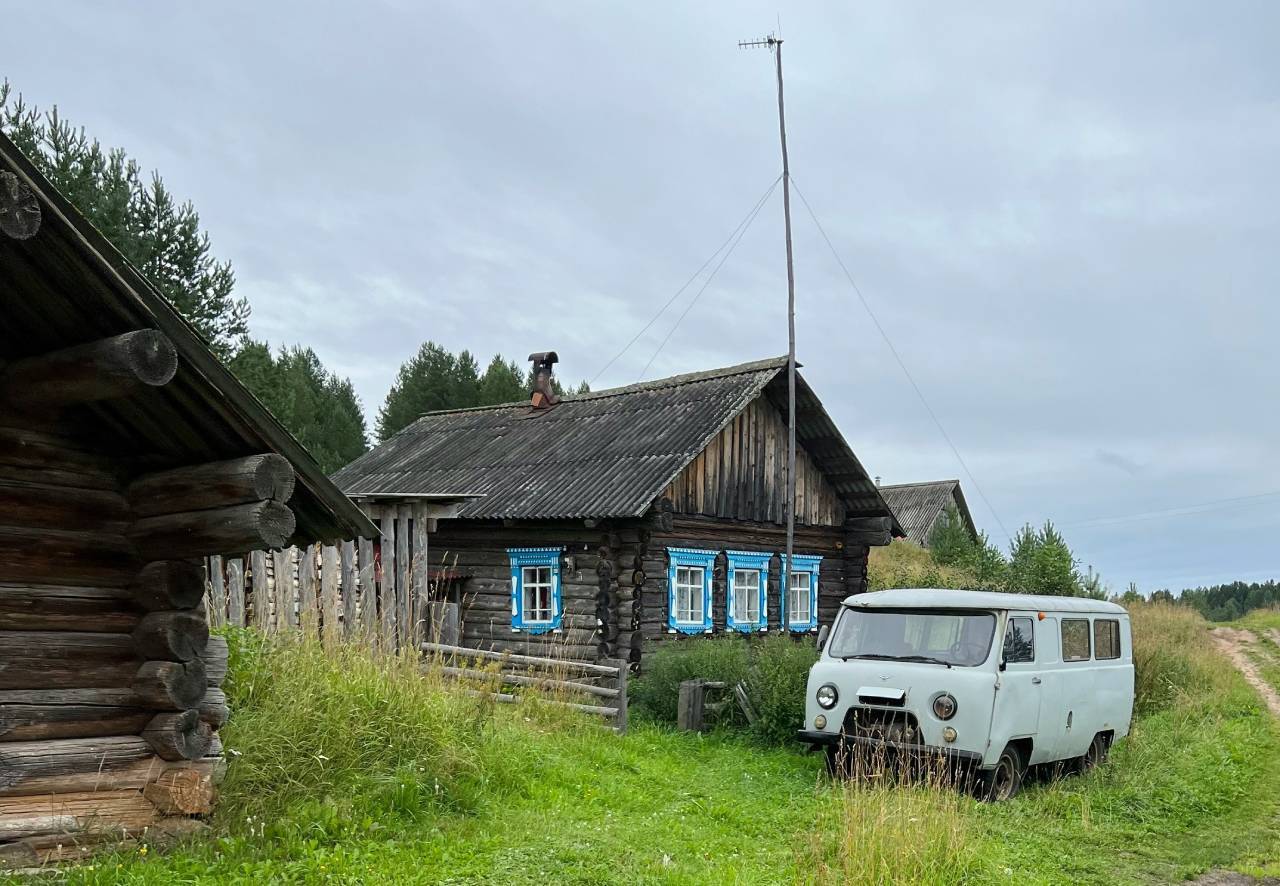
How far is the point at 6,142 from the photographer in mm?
4871

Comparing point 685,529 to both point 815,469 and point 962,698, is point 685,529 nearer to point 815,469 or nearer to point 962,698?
point 815,469

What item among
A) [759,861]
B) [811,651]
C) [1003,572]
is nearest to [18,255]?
[759,861]

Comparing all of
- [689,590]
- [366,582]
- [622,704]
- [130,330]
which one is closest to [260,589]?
[366,582]

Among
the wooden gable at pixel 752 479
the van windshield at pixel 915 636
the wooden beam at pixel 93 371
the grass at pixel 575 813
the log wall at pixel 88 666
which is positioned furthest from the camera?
the wooden gable at pixel 752 479

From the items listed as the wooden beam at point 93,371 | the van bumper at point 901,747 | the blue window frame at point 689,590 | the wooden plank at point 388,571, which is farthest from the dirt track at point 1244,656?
the wooden beam at point 93,371

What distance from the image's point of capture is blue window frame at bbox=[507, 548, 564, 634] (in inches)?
689

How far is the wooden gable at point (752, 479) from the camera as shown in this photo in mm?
17969

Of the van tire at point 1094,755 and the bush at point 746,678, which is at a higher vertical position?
the bush at point 746,678

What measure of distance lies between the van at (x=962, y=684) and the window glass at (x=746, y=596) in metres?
7.26

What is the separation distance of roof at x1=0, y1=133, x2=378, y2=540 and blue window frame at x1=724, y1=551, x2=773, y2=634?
12.8 metres

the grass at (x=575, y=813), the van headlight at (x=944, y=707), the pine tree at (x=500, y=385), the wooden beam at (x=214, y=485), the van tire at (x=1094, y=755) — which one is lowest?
the van tire at (x=1094, y=755)

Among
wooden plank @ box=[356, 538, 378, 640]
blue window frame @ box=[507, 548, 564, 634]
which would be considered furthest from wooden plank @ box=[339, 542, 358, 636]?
blue window frame @ box=[507, 548, 564, 634]

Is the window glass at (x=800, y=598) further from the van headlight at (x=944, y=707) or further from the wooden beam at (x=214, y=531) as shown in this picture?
the wooden beam at (x=214, y=531)

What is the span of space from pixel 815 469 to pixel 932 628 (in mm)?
10323
